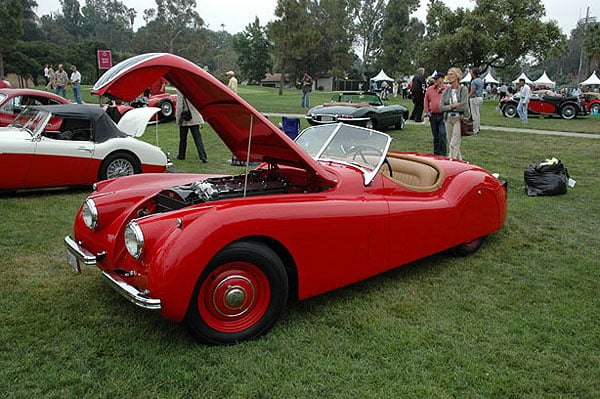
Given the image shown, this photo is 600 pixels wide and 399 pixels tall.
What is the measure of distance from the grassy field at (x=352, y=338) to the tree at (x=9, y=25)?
142 feet

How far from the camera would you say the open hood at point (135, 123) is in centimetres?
745

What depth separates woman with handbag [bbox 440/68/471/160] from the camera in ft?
25.8

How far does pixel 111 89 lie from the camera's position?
2.74 metres

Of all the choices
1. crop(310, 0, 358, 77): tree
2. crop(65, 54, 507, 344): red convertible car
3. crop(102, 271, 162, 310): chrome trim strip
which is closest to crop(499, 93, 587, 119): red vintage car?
crop(65, 54, 507, 344): red convertible car

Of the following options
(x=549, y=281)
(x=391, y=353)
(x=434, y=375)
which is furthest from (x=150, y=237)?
(x=549, y=281)

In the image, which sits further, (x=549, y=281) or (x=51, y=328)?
(x=549, y=281)

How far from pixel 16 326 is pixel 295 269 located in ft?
6.30

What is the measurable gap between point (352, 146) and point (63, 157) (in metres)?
4.47

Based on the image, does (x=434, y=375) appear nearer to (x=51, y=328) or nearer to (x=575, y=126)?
(x=51, y=328)

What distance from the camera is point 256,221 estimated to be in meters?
2.86

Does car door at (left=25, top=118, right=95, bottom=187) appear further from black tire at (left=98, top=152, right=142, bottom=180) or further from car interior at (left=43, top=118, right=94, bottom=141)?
black tire at (left=98, top=152, right=142, bottom=180)

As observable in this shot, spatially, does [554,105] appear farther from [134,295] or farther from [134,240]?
[134,295]

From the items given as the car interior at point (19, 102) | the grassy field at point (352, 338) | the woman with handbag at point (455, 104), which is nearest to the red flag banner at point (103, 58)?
the car interior at point (19, 102)

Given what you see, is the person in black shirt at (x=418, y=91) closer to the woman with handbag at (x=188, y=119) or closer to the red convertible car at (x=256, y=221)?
the woman with handbag at (x=188, y=119)
